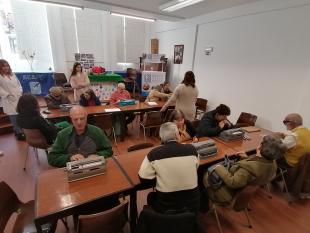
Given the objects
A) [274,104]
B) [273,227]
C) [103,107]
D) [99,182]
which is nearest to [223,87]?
[274,104]

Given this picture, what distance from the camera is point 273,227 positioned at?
7.06 ft

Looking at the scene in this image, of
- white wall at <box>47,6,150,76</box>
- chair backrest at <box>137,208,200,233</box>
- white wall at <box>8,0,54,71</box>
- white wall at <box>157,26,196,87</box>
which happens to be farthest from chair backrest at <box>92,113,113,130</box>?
white wall at <box>8,0,54,71</box>

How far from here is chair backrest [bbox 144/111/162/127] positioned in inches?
155

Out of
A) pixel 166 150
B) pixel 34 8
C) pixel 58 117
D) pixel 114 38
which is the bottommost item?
pixel 58 117

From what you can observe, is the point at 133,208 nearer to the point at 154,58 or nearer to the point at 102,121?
the point at 102,121

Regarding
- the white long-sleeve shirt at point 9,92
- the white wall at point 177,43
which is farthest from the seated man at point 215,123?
the white wall at point 177,43

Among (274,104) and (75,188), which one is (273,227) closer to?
(75,188)

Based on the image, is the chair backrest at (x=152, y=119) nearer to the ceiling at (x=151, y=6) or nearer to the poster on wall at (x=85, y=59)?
the ceiling at (x=151, y=6)

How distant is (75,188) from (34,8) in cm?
759

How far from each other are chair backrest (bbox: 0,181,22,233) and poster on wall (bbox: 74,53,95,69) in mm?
6819

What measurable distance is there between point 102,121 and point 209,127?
2.03 m

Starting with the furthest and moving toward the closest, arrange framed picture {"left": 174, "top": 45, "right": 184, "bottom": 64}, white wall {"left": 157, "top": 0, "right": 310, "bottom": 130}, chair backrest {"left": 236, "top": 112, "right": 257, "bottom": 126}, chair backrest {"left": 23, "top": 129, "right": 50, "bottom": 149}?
framed picture {"left": 174, "top": 45, "right": 184, "bottom": 64} < chair backrest {"left": 236, "top": 112, "right": 257, "bottom": 126} < white wall {"left": 157, "top": 0, "right": 310, "bottom": 130} < chair backrest {"left": 23, "top": 129, "right": 50, "bottom": 149}

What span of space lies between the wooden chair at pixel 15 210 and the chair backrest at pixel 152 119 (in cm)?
258

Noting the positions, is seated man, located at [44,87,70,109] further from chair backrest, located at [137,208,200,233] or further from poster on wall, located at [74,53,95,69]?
poster on wall, located at [74,53,95,69]
